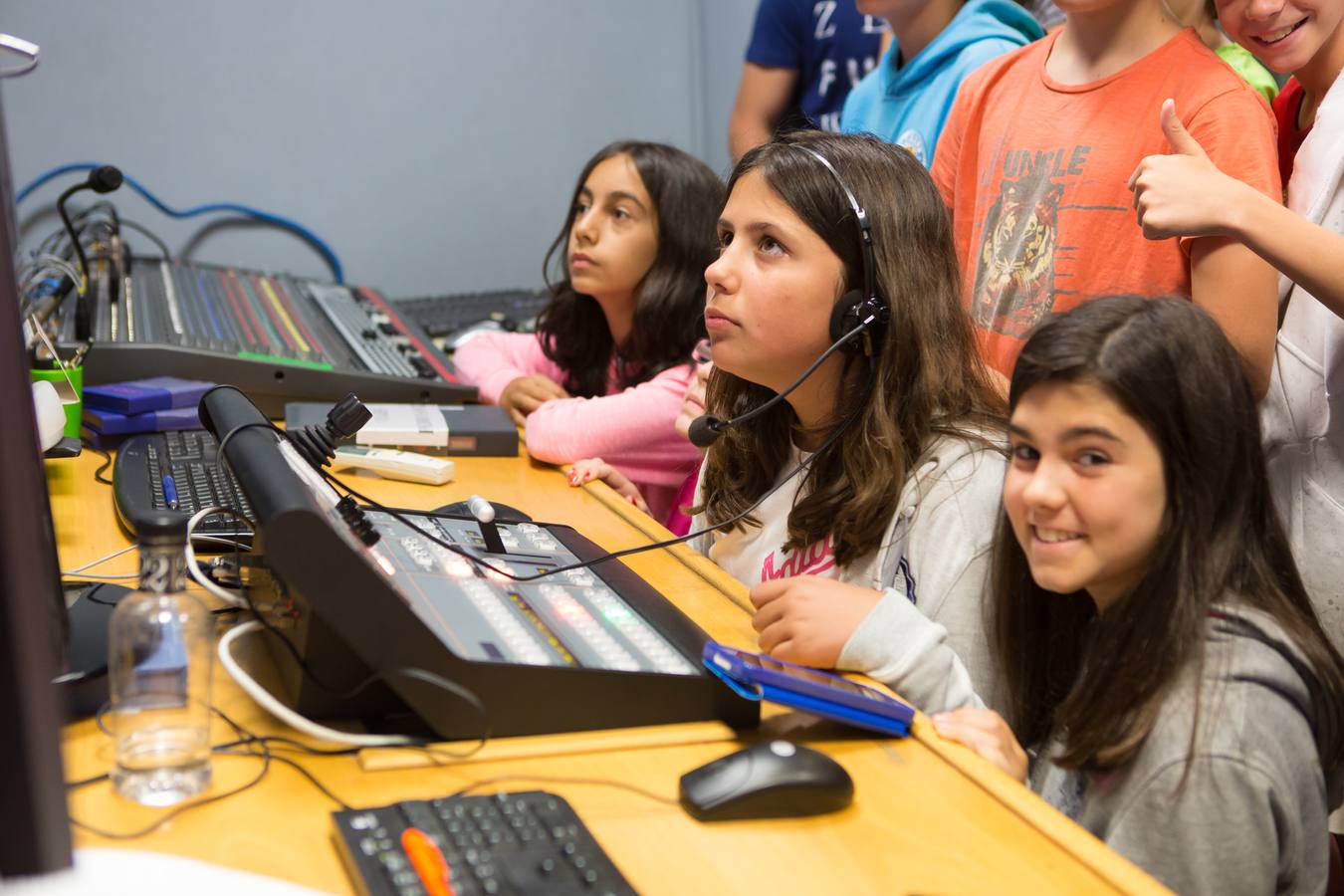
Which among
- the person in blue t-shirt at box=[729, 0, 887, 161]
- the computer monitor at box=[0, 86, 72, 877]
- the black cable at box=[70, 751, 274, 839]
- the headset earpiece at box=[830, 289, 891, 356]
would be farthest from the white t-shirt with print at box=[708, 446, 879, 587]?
the person in blue t-shirt at box=[729, 0, 887, 161]

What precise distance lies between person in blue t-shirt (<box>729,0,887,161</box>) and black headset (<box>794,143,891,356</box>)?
1.36 metres

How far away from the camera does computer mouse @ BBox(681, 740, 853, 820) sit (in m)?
0.78

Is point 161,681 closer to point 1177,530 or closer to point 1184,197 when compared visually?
point 1177,530

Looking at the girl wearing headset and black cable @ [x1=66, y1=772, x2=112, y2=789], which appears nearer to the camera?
black cable @ [x1=66, y1=772, x2=112, y2=789]

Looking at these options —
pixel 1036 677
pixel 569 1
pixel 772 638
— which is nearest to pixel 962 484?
pixel 1036 677

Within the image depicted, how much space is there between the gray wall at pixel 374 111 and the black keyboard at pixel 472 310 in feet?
0.86

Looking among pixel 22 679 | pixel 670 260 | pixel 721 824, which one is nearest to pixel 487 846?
pixel 721 824

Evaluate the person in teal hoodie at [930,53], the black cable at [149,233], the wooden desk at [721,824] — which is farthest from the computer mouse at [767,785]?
the black cable at [149,233]

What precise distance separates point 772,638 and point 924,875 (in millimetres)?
314

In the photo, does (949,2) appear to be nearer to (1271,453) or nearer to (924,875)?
(1271,453)

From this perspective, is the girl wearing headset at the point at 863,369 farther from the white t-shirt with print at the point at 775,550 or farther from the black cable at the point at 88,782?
the black cable at the point at 88,782

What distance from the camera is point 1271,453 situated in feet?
4.31

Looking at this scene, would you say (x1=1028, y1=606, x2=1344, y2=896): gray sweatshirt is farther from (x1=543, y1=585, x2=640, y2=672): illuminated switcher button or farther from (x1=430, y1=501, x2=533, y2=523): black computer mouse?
(x1=430, y1=501, x2=533, y2=523): black computer mouse

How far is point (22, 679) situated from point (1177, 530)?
2.55 feet
